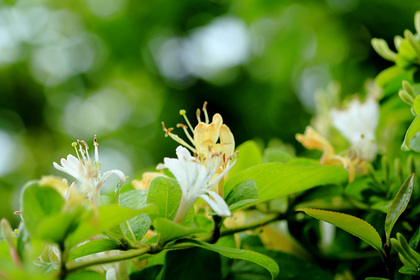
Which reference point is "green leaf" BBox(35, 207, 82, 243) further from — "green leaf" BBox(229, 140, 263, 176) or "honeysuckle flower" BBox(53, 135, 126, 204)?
"green leaf" BBox(229, 140, 263, 176)

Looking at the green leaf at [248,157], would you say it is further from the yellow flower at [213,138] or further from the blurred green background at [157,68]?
the blurred green background at [157,68]

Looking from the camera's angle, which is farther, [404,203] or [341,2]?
[341,2]

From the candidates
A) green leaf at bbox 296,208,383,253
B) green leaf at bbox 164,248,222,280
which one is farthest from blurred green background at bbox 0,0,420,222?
green leaf at bbox 296,208,383,253

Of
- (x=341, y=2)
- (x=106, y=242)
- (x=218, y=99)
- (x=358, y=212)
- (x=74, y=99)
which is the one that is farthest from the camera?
(x=74, y=99)

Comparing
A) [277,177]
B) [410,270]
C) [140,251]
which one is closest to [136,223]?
[140,251]

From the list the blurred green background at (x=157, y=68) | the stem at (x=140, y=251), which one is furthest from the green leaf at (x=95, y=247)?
the blurred green background at (x=157, y=68)

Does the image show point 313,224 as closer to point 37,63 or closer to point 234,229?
point 234,229

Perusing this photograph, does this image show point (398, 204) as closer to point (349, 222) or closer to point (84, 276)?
point (349, 222)

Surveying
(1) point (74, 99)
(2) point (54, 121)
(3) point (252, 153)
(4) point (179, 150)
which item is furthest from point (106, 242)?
(2) point (54, 121)
